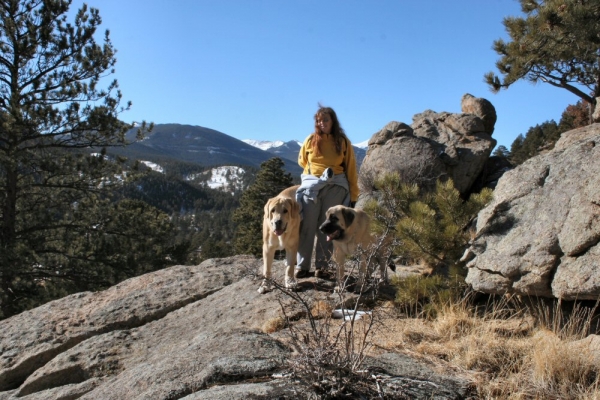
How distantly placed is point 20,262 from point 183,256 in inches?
431

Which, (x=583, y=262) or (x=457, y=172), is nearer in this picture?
(x=583, y=262)

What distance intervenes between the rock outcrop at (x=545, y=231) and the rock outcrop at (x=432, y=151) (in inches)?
310

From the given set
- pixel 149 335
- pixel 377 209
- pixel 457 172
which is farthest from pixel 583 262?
pixel 457 172

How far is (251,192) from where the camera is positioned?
30.0 meters

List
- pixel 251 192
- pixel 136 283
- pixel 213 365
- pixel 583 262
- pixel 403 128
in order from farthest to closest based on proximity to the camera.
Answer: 1. pixel 251 192
2. pixel 403 128
3. pixel 136 283
4. pixel 583 262
5. pixel 213 365

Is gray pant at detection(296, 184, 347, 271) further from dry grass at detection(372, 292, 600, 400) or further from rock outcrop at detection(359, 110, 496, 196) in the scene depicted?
rock outcrop at detection(359, 110, 496, 196)

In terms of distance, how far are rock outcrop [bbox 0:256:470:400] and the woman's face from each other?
7.01ft

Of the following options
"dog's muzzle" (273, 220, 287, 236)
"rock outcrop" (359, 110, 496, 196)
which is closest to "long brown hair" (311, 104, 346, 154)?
"dog's muzzle" (273, 220, 287, 236)

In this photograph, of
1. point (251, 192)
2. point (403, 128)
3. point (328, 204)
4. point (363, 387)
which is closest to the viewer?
point (363, 387)

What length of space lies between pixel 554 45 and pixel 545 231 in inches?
341

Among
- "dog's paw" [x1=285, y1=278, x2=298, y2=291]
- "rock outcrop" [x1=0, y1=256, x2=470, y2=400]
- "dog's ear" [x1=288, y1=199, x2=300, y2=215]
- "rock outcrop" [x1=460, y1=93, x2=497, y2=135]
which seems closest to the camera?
"rock outcrop" [x1=0, y1=256, x2=470, y2=400]

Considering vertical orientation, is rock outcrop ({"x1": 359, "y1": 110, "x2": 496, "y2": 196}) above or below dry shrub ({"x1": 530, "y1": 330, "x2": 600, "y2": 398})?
above

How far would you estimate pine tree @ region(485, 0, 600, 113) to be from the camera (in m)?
9.84

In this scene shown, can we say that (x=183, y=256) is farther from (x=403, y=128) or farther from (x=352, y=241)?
(x=352, y=241)
